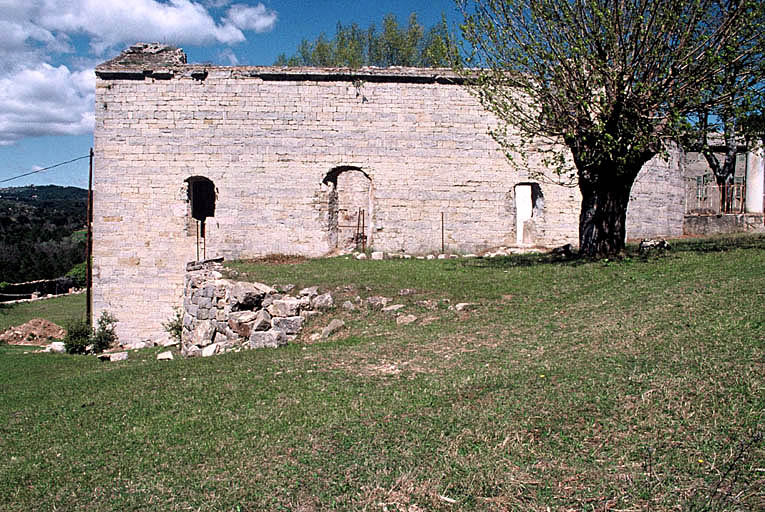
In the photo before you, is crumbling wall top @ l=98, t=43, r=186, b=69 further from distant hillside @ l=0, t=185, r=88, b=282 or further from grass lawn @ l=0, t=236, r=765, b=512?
distant hillside @ l=0, t=185, r=88, b=282

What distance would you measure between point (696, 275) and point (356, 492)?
26.3ft

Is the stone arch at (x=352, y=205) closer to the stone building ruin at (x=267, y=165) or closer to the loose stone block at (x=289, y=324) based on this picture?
the stone building ruin at (x=267, y=165)

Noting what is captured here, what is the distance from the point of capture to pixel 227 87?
16453 millimetres

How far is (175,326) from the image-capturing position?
15.3 metres

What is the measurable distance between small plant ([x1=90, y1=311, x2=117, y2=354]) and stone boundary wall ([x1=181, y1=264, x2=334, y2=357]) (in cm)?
408

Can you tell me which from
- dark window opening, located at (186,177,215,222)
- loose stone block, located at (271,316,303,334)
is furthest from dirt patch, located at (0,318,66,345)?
loose stone block, located at (271,316,303,334)

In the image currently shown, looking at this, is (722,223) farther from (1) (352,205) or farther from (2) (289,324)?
(2) (289,324)

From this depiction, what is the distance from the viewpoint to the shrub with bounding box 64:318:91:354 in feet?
50.1

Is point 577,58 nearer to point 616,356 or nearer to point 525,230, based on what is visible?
point 525,230

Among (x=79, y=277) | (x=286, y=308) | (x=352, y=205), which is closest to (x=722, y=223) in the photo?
(x=352, y=205)

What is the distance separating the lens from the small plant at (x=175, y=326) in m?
15.1

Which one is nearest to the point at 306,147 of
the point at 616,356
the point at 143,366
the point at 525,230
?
the point at 525,230

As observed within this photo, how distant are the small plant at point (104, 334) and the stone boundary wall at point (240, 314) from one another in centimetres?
408

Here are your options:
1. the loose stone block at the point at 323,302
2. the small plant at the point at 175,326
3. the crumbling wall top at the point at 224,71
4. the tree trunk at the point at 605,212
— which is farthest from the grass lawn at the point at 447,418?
the crumbling wall top at the point at 224,71
